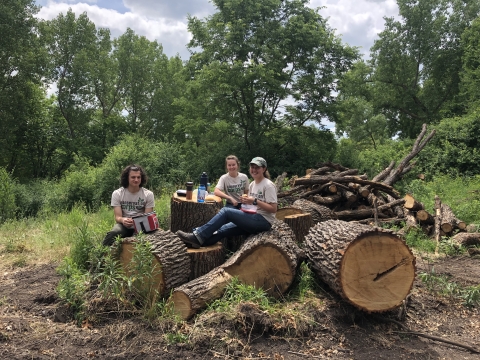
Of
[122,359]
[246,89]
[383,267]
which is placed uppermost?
[246,89]

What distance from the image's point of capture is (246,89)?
Answer: 1739 cm

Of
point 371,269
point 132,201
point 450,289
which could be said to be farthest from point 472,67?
point 132,201

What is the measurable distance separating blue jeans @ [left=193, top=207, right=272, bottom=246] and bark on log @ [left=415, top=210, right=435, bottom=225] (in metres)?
4.95

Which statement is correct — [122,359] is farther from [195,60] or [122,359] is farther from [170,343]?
[195,60]

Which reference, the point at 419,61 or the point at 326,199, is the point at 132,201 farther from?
the point at 419,61

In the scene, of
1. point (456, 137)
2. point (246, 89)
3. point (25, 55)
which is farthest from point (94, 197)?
point (456, 137)

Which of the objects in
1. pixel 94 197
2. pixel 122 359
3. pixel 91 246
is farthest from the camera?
pixel 94 197

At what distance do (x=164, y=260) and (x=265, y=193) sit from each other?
141cm

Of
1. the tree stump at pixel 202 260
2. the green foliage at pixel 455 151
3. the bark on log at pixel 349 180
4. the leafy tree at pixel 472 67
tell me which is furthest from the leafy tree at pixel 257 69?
the tree stump at pixel 202 260

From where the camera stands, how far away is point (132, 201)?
4895mm

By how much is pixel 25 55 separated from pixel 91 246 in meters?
21.6

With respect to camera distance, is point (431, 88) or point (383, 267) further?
point (431, 88)

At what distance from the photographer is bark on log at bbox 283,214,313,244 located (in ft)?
19.9

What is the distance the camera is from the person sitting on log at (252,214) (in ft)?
15.2
